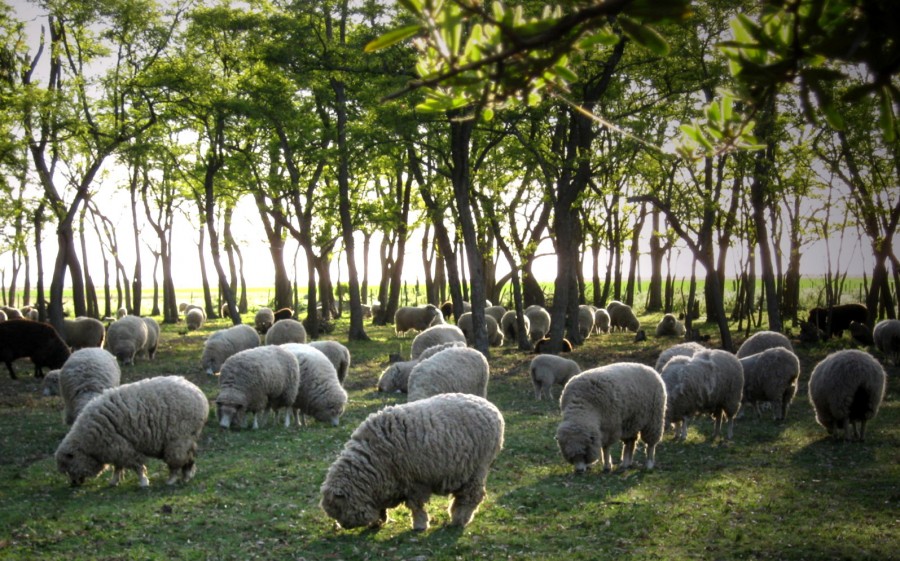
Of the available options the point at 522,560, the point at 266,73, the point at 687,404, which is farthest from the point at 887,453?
the point at 266,73

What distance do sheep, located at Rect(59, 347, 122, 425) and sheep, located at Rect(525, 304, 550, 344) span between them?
18079 mm

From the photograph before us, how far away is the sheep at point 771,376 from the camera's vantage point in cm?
1479

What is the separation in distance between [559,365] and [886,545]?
10.9m

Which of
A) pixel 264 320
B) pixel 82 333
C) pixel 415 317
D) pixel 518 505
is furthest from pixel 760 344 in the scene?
pixel 264 320

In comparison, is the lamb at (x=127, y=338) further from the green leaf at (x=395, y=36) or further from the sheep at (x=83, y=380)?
the green leaf at (x=395, y=36)

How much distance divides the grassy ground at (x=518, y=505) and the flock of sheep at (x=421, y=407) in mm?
376

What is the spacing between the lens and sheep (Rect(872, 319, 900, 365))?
21906 millimetres

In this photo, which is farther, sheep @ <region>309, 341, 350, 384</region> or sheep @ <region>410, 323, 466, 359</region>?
sheep @ <region>410, 323, 466, 359</region>

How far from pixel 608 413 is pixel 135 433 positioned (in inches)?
233

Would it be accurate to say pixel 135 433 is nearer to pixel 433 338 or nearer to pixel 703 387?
pixel 703 387

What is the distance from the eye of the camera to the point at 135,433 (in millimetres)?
10125

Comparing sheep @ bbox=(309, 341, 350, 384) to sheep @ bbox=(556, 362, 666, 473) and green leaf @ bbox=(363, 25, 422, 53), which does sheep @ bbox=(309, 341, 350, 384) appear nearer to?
sheep @ bbox=(556, 362, 666, 473)

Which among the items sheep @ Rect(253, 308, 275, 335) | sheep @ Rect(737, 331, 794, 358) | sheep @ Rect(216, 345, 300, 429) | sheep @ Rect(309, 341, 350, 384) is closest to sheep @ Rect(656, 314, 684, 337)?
sheep @ Rect(737, 331, 794, 358)

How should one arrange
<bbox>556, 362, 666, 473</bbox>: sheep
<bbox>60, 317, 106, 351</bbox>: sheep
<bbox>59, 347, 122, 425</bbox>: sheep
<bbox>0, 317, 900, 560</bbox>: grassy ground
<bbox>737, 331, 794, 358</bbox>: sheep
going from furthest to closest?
<bbox>60, 317, 106, 351</bbox>: sheep < <bbox>737, 331, 794, 358</bbox>: sheep < <bbox>59, 347, 122, 425</bbox>: sheep < <bbox>556, 362, 666, 473</bbox>: sheep < <bbox>0, 317, 900, 560</bbox>: grassy ground
